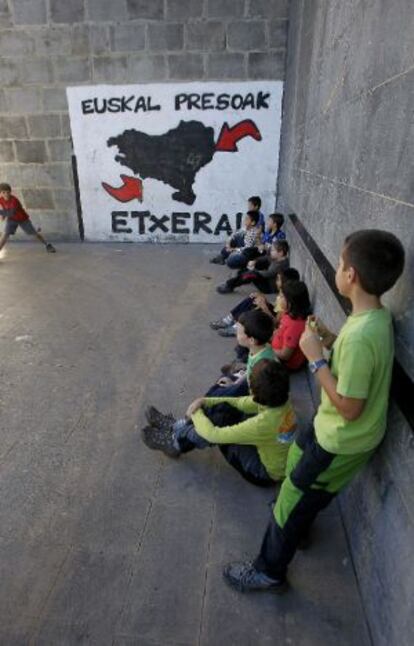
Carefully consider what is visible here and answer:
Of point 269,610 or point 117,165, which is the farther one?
point 117,165

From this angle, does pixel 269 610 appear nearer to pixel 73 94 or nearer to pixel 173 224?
pixel 173 224

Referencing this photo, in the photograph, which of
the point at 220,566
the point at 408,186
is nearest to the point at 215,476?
the point at 220,566

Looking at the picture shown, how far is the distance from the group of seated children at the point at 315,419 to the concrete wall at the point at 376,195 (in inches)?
6.4

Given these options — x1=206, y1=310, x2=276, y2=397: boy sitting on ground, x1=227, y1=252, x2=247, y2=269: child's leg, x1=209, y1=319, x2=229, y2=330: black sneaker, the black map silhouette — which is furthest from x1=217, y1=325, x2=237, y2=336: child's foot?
the black map silhouette

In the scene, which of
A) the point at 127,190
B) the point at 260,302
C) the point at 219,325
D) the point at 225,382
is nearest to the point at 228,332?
the point at 219,325

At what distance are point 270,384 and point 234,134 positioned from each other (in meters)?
6.56

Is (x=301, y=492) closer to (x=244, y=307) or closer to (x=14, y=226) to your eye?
(x=244, y=307)

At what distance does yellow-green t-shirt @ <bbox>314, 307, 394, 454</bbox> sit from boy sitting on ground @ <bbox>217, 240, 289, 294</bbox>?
354 centimetres

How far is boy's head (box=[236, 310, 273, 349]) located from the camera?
8.59ft

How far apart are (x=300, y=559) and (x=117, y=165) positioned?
754 cm

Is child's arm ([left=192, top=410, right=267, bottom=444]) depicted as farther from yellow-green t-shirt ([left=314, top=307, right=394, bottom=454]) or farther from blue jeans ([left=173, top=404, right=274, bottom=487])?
yellow-green t-shirt ([left=314, top=307, right=394, bottom=454])

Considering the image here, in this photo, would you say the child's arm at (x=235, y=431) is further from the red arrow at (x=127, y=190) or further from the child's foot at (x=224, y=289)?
the red arrow at (x=127, y=190)

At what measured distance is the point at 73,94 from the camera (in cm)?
759

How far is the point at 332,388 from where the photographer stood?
1.53 metres
